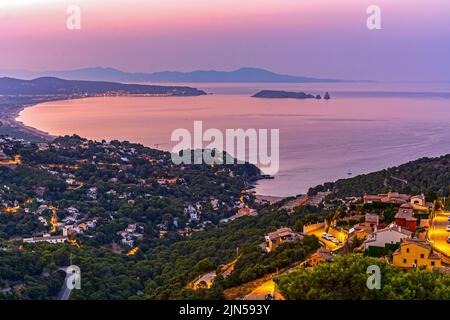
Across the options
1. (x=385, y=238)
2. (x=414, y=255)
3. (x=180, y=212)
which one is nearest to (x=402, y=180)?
(x=180, y=212)

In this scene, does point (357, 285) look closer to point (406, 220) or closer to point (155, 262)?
point (406, 220)

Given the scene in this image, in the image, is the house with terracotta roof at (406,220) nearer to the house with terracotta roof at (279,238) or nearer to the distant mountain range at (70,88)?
the house with terracotta roof at (279,238)

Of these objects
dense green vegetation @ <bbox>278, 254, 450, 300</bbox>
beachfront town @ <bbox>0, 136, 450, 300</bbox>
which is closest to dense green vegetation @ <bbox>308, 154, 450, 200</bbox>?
beachfront town @ <bbox>0, 136, 450, 300</bbox>

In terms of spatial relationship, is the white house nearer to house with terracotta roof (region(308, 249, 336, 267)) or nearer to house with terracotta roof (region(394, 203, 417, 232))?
house with terracotta roof (region(308, 249, 336, 267))

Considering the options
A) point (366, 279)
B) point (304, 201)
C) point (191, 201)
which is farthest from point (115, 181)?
point (366, 279)

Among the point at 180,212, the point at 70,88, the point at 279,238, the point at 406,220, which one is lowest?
the point at 180,212

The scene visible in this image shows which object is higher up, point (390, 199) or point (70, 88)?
point (70, 88)
